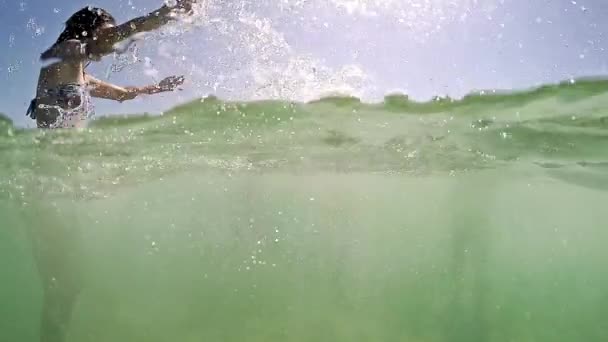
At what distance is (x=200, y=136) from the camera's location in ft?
38.8

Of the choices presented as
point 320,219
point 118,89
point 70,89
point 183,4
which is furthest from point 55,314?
point 320,219

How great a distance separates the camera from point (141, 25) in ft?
Answer: 19.4

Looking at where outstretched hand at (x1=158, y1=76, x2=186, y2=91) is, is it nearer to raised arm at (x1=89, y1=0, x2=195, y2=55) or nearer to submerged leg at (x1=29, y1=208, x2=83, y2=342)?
raised arm at (x1=89, y1=0, x2=195, y2=55)

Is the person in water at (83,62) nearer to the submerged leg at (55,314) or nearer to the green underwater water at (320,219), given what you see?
the green underwater water at (320,219)

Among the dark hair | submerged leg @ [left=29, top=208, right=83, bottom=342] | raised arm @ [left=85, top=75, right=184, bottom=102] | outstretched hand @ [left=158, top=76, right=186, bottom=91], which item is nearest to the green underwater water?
submerged leg @ [left=29, top=208, right=83, bottom=342]

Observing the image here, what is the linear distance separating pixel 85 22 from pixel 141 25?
77cm

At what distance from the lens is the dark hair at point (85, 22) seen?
243 inches

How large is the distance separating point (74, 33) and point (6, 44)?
2435 mm

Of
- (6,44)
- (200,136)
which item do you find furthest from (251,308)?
(6,44)

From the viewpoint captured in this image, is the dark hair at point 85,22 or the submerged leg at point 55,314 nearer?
the dark hair at point 85,22

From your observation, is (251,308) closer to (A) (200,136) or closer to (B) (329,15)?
A: (A) (200,136)

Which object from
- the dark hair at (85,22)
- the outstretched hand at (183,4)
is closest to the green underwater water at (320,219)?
the dark hair at (85,22)

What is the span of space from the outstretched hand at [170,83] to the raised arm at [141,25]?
1.03m

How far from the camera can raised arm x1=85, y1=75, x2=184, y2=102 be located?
683 cm
